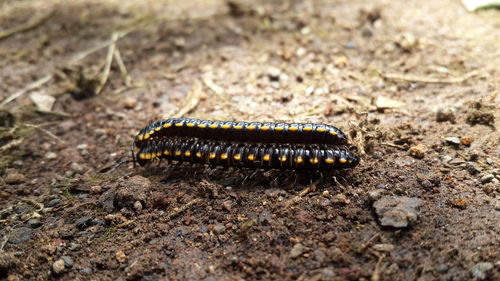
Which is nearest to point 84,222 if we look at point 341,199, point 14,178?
point 14,178

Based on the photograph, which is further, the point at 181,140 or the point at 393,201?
the point at 181,140


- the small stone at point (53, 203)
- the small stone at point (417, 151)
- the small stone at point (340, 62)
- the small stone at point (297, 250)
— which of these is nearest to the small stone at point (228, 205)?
the small stone at point (297, 250)

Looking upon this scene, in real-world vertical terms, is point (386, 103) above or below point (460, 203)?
above

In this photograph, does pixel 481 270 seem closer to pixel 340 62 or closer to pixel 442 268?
pixel 442 268

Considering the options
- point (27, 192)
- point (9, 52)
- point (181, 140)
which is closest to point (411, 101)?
point (181, 140)

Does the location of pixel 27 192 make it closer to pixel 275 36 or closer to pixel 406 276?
pixel 406 276

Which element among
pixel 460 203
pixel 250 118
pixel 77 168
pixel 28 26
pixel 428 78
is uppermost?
pixel 28 26

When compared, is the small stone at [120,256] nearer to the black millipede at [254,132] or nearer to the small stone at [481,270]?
the black millipede at [254,132]
